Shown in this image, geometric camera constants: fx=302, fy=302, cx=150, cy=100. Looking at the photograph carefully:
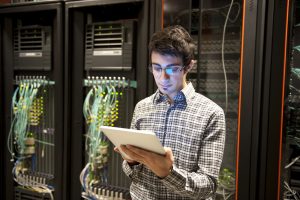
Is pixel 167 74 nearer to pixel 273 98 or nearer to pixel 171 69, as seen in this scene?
pixel 171 69

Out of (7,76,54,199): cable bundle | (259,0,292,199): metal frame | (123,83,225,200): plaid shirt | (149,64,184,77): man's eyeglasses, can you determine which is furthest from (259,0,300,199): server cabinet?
(7,76,54,199): cable bundle

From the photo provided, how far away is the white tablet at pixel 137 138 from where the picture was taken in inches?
34.9

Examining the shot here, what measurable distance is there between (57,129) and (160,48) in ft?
3.78

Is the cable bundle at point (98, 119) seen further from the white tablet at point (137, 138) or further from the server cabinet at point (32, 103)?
the white tablet at point (137, 138)

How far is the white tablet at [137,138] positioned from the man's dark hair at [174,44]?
1.09 feet

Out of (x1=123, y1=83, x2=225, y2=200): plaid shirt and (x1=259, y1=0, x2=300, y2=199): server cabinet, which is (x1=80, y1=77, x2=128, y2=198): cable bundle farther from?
(x1=259, y1=0, x2=300, y2=199): server cabinet

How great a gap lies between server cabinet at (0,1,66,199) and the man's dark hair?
3.35 feet

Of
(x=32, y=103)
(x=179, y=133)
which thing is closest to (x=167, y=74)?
(x=179, y=133)

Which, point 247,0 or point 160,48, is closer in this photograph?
point 160,48

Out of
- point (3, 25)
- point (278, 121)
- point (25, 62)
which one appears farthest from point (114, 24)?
point (278, 121)

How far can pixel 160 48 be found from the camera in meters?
1.09

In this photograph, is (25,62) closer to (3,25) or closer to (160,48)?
(3,25)

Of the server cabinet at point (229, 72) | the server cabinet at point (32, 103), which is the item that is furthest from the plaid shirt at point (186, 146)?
the server cabinet at point (32, 103)

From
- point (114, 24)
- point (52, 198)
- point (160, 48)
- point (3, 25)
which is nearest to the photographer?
point (160, 48)
